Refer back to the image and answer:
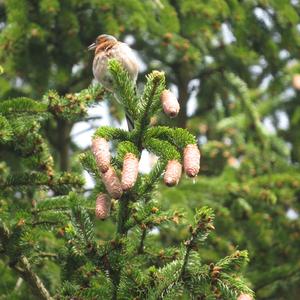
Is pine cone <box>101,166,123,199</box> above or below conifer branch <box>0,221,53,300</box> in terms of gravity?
above

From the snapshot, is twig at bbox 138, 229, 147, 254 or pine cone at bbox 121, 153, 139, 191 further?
twig at bbox 138, 229, 147, 254

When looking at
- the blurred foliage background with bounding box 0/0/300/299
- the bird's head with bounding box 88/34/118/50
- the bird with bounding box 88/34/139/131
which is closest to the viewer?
the bird with bounding box 88/34/139/131

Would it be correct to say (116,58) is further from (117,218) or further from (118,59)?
(117,218)

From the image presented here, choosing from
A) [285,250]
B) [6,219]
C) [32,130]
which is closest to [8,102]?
[32,130]

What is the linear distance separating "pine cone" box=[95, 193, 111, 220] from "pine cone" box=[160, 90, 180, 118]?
0.37m

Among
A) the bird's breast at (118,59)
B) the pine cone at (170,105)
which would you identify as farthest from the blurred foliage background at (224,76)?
the pine cone at (170,105)

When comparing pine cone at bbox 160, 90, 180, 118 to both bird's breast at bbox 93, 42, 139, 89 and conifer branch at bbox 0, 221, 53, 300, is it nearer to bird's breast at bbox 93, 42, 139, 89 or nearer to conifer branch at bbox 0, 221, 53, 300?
conifer branch at bbox 0, 221, 53, 300

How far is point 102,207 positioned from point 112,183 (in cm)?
13

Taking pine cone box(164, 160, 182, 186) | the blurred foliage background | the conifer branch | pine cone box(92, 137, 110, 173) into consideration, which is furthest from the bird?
pine cone box(164, 160, 182, 186)

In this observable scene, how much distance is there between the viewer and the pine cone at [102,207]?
8.13 ft

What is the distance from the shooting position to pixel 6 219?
315cm

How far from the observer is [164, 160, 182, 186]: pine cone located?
2.31 m

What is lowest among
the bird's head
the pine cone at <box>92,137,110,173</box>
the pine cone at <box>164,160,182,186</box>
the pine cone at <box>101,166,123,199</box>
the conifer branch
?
the bird's head

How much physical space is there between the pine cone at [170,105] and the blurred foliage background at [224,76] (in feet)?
6.66
